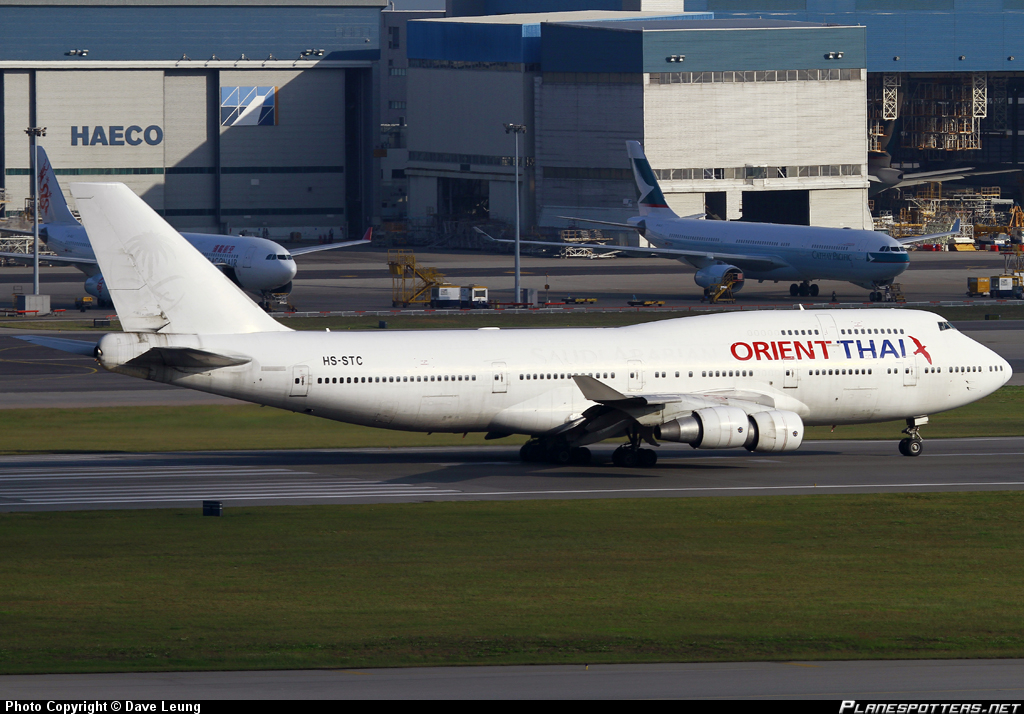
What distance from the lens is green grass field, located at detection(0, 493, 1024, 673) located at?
26.4 m

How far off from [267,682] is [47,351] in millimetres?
67395

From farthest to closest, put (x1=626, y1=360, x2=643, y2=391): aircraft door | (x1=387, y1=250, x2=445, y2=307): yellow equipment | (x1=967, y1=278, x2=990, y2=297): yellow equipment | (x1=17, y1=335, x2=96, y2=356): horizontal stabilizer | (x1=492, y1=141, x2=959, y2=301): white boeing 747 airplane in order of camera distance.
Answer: (x1=967, y1=278, x2=990, y2=297): yellow equipment → (x1=387, y1=250, x2=445, y2=307): yellow equipment → (x1=492, y1=141, x2=959, y2=301): white boeing 747 airplane → (x1=626, y1=360, x2=643, y2=391): aircraft door → (x1=17, y1=335, x2=96, y2=356): horizontal stabilizer

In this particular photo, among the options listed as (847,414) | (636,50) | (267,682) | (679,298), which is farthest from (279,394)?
(636,50)

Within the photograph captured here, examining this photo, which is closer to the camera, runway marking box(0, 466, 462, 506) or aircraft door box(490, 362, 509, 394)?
runway marking box(0, 466, 462, 506)

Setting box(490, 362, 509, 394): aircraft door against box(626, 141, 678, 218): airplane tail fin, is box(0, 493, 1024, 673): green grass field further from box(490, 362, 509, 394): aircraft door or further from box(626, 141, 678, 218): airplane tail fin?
box(626, 141, 678, 218): airplane tail fin

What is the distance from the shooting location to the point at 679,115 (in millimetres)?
156625

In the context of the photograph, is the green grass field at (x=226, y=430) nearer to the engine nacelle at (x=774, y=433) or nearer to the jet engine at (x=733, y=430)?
the jet engine at (x=733, y=430)

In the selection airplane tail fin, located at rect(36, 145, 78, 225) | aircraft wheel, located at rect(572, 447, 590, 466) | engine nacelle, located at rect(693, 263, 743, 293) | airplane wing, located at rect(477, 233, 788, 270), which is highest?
airplane tail fin, located at rect(36, 145, 78, 225)

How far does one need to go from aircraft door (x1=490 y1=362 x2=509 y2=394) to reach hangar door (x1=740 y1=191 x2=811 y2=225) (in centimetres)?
11904

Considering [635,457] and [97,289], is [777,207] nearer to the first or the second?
[97,289]

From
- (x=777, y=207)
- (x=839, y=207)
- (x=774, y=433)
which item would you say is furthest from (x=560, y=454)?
(x=777, y=207)

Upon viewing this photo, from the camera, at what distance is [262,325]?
47.6 metres

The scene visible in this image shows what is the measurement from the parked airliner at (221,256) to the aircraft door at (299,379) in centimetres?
6136

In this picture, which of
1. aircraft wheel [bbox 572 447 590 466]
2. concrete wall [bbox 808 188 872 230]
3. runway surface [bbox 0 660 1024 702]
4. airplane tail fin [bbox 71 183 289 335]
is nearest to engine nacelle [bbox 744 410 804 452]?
aircraft wheel [bbox 572 447 590 466]
